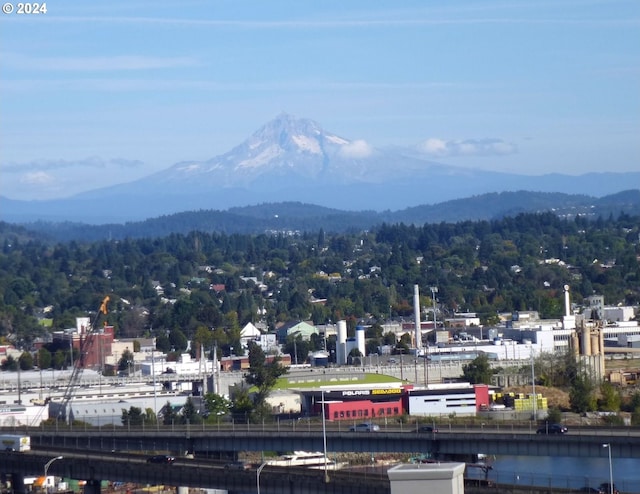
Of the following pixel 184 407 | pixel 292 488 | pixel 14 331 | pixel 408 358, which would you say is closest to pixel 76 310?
pixel 14 331

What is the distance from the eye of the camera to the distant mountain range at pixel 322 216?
153750mm

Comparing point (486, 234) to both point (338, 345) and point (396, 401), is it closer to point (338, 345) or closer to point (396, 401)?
point (338, 345)

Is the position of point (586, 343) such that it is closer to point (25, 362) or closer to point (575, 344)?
point (575, 344)

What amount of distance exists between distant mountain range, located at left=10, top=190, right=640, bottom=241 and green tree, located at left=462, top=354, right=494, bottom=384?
3723 inches

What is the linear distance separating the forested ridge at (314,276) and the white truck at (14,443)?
24.0 m

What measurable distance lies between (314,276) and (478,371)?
120ft

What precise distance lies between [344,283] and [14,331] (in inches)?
706

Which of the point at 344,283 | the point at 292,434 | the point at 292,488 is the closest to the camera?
the point at 292,488

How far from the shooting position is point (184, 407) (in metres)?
34.3

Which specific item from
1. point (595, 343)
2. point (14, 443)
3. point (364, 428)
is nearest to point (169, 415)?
point (364, 428)

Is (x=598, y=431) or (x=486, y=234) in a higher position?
(x=486, y=234)

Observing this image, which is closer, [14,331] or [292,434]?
[292,434]

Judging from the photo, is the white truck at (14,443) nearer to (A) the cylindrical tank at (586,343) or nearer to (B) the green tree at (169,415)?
(B) the green tree at (169,415)

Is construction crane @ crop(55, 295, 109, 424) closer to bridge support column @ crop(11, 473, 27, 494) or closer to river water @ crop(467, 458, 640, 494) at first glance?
bridge support column @ crop(11, 473, 27, 494)
